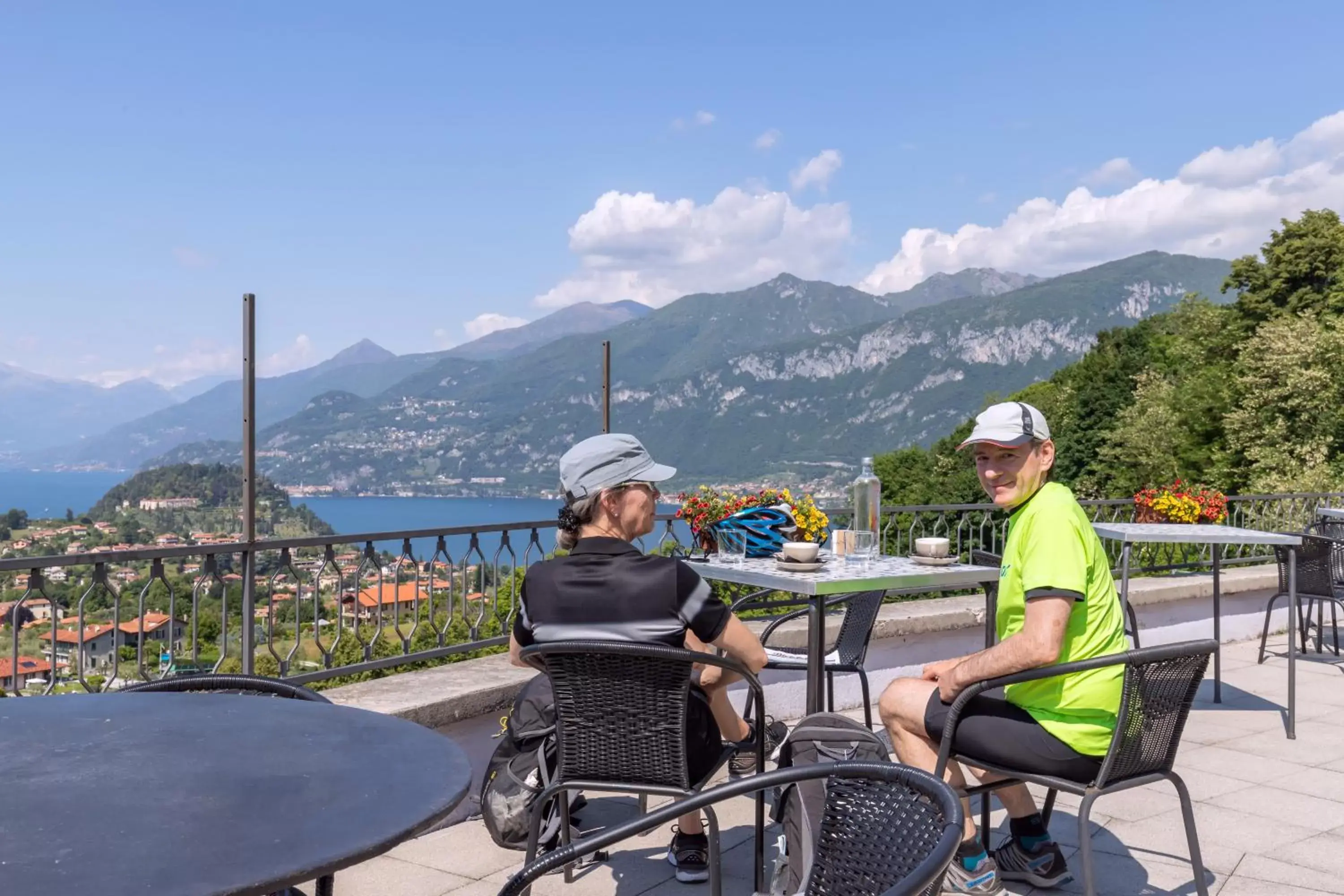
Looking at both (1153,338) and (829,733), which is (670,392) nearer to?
(1153,338)

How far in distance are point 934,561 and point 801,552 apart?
501 mm

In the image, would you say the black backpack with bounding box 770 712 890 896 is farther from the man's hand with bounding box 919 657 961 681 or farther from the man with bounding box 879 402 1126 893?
the man's hand with bounding box 919 657 961 681

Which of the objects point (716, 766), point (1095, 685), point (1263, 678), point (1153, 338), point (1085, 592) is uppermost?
point (1153, 338)

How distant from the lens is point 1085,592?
8.98ft

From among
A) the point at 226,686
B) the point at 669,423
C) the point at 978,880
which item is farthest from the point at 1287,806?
the point at 669,423

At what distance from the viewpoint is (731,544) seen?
14.1 ft

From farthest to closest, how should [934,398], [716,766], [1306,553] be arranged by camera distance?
[934,398] < [1306,553] < [716,766]

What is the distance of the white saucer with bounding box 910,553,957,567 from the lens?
153 inches

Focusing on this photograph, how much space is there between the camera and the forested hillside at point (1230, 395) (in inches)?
1281

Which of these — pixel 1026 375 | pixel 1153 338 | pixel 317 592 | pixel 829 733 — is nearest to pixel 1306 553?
pixel 829 733

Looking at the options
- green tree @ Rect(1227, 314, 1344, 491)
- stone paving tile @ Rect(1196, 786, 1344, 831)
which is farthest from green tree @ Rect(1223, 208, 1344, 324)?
stone paving tile @ Rect(1196, 786, 1344, 831)

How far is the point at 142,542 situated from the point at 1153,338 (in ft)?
189

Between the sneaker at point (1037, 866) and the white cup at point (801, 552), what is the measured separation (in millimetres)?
1087

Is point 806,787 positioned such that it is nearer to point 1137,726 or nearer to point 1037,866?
point 1137,726
